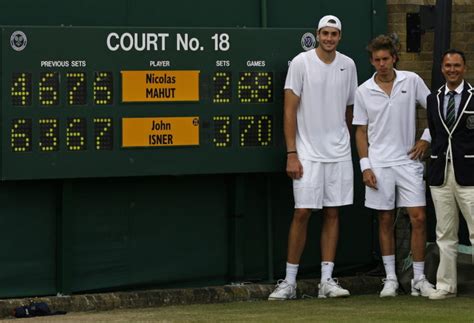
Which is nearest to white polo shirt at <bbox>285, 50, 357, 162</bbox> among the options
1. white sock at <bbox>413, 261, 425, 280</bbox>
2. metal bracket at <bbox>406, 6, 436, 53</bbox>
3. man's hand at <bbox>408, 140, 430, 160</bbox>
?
man's hand at <bbox>408, 140, 430, 160</bbox>

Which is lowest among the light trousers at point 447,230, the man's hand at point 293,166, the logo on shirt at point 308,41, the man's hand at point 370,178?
the light trousers at point 447,230

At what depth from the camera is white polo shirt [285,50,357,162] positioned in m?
11.1

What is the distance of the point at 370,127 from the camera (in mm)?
11203

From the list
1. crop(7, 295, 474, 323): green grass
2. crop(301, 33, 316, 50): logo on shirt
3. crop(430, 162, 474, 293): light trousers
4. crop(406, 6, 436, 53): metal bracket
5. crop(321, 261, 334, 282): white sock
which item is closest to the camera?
crop(7, 295, 474, 323): green grass

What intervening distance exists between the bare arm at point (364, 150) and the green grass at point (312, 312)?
0.95 m

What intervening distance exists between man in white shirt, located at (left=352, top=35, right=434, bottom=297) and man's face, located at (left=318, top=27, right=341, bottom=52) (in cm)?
29

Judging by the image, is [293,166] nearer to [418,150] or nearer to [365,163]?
[365,163]

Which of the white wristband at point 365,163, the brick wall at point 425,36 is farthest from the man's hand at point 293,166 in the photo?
the brick wall at point 425,36

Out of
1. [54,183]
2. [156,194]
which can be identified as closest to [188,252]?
[156,194]

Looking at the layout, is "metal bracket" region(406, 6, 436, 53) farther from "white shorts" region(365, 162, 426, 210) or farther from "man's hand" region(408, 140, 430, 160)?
"white shorts" region(365, 162, 426, 210)

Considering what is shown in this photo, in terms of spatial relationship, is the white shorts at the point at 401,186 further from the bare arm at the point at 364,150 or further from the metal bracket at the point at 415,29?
the metal bracket at the point at 415,29

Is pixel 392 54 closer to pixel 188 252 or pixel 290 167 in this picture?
pixel 290 167

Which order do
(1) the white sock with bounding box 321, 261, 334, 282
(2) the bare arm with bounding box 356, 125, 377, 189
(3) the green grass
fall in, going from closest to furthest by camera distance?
(3) the green grass
(2) the bare arm with bounding box 356, 125, 377, 189
(1) the white sock with bounding box 321, 261, 334, 282

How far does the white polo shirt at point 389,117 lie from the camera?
1112 cm
